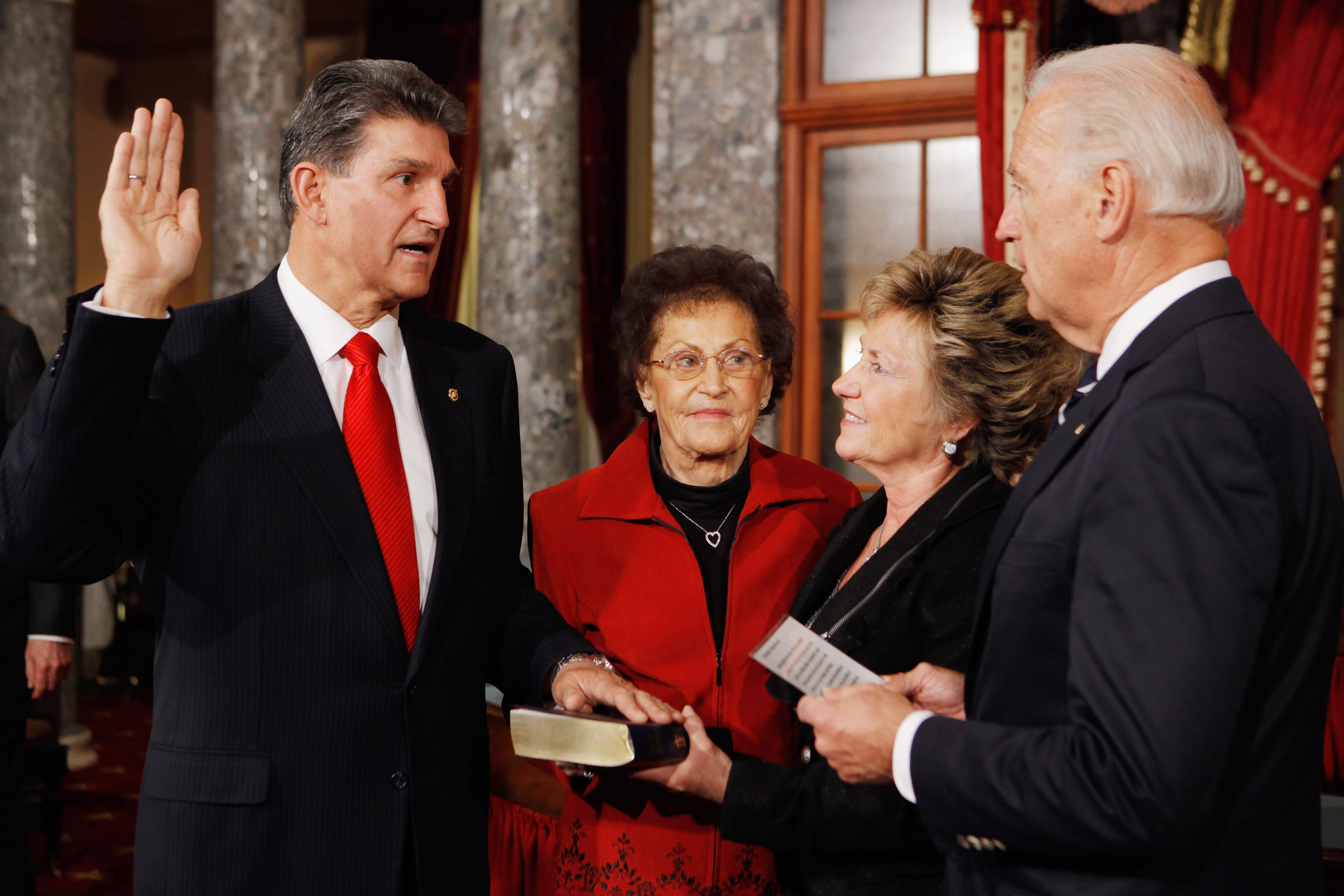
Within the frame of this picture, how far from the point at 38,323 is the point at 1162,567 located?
583cm

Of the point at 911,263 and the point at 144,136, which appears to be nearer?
the point at 144,136

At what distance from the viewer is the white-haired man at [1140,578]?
106cm

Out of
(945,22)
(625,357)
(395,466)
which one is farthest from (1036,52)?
(395,466)

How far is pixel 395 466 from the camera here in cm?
171

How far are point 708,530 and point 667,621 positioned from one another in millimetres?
243

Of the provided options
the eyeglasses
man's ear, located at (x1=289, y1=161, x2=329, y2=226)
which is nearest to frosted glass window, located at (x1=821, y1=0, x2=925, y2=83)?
the eyeglasses

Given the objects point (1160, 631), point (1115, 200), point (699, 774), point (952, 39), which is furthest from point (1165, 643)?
point (952, 39)

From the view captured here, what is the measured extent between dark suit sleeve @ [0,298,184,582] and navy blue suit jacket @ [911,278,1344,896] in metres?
1.04

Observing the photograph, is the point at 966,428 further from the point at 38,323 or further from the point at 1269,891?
the point at 38,323

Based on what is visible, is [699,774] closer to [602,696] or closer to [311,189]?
[602,696]

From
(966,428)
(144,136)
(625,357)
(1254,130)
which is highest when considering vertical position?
(1254,130)

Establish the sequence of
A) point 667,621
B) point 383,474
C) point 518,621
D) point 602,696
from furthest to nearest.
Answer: point 667,621, point 518,621, point 602,696, point 383,474

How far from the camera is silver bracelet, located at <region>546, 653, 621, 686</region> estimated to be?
1.88 meters

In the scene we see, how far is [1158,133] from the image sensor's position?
1.24 m
